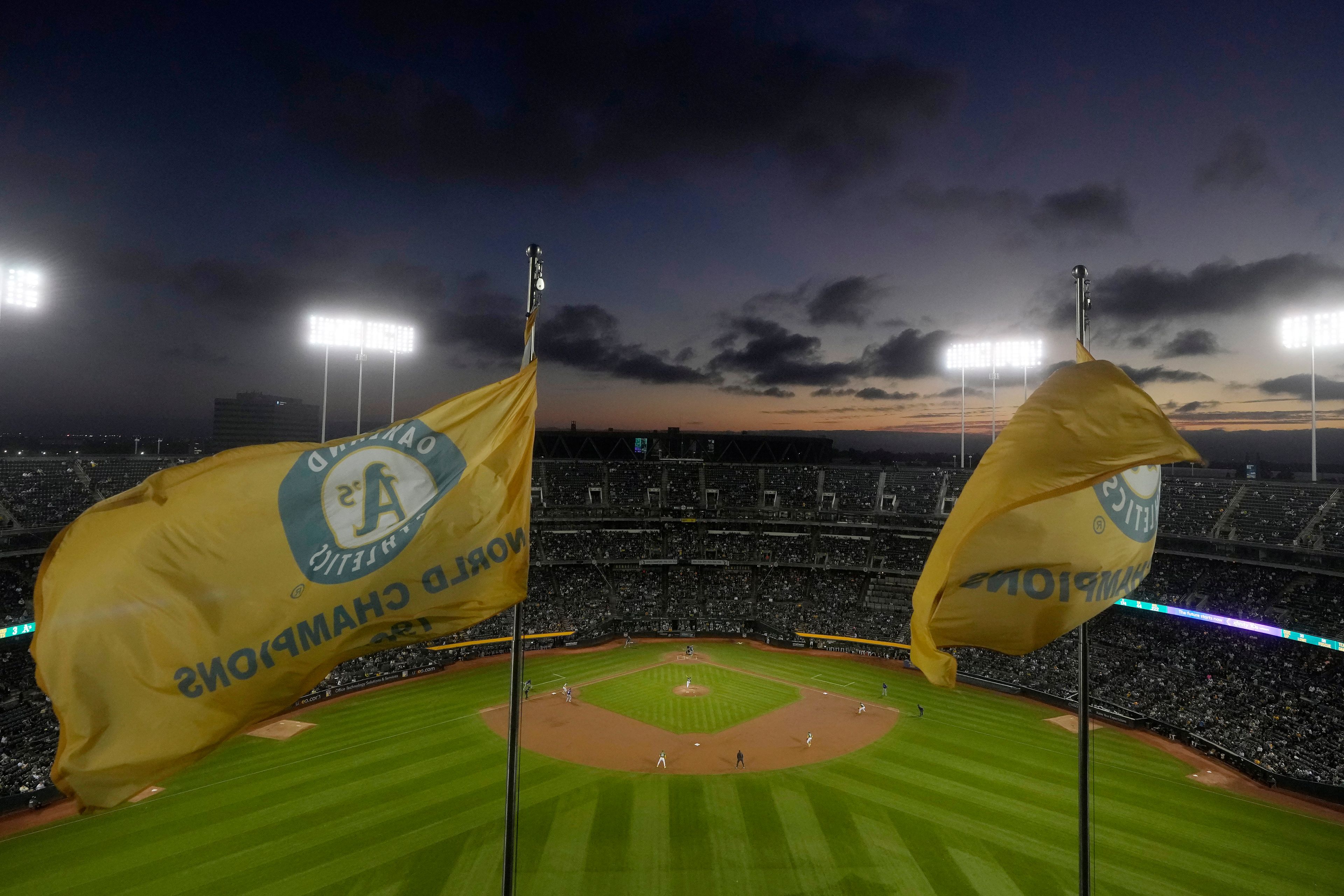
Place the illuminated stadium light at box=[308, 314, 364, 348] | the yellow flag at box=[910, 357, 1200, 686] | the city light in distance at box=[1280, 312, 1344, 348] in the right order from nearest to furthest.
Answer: the yellow flag at box=[910, 357, 1200, 686], the illuminated stadium light at box=[308, 314, 364, 348], the city light in distance at box=[1280, 312, 1344, 348]

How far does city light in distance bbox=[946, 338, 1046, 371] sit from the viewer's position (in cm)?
3756

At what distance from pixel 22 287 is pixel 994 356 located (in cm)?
4822

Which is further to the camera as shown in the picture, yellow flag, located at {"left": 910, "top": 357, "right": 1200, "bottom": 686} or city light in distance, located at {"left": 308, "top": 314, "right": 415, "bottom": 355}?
city light in distance, located at {"left": 308, "top": 314, "right": 415, "bottom": 355}

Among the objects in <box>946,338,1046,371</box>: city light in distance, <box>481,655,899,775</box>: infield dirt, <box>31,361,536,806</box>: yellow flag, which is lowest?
<box>481,655,899,775</box>: infield dirt

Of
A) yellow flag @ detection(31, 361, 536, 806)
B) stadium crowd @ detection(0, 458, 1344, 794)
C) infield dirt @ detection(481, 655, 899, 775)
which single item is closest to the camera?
yellow flag @ detection(31, 361, 536, 806)

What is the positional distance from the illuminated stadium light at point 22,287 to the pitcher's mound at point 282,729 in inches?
822

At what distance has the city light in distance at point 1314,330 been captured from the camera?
105 feet

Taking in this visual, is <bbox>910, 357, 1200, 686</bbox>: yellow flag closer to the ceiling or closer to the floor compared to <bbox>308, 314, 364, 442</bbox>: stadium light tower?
closer to the floor

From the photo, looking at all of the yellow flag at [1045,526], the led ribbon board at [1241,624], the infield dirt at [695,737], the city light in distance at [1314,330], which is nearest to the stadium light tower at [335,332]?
the infield dirt at [695,737]

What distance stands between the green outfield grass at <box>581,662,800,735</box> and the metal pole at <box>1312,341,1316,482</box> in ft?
105

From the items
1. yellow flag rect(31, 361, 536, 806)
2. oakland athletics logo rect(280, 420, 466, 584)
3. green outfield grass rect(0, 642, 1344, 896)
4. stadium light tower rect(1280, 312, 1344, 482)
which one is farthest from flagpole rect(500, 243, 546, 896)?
stadium light tower rect(1280, 312, 1344, 482)

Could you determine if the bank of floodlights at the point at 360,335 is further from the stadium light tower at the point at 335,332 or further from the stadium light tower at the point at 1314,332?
the stadium light tower at the point at 1314,332

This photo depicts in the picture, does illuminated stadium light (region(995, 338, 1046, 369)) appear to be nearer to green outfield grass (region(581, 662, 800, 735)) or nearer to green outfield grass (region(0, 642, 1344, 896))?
green outfield grass (region(0, 642, 1344, 896))

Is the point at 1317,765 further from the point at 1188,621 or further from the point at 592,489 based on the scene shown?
the point at 592,489
